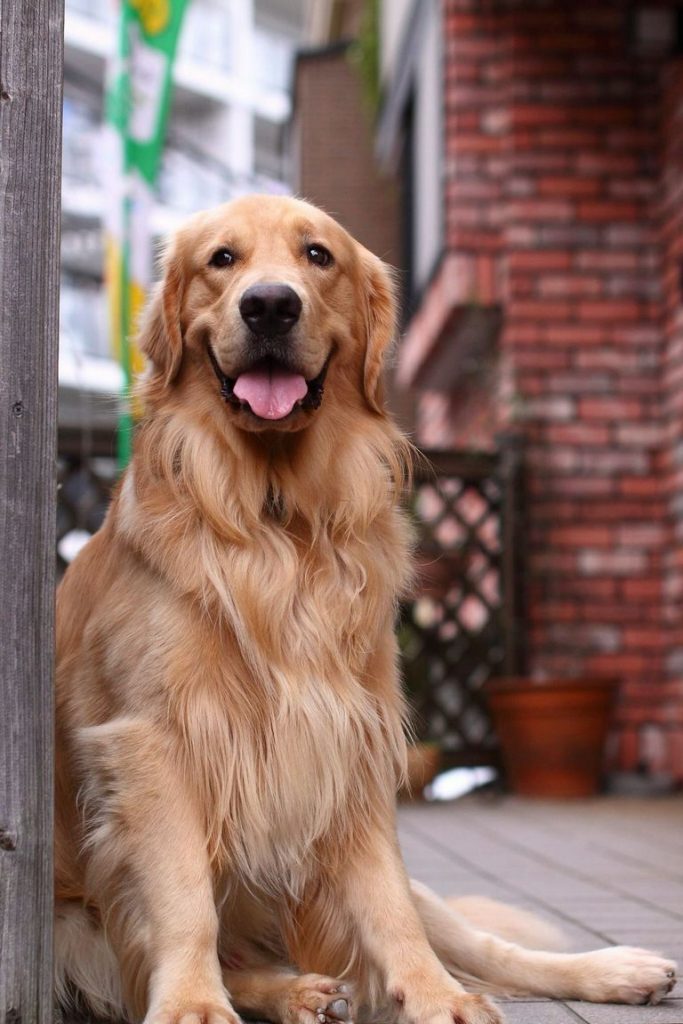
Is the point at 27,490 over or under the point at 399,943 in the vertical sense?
over

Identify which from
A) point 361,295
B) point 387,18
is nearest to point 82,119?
point 387,18

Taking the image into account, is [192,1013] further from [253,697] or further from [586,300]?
[586,300]

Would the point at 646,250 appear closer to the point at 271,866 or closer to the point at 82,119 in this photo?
the point at 271,866

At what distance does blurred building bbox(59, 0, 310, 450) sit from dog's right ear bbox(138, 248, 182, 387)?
67.4 feet

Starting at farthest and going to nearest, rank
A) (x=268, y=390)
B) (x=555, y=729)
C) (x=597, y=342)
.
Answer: (x=597, y=342) < (x=555, y=729) < (x=268, y=390)

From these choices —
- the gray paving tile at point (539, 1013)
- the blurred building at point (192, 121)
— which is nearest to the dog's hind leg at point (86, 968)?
the gray paving tile at point (539, 1013)

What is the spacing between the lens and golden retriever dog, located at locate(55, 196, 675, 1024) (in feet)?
7.95

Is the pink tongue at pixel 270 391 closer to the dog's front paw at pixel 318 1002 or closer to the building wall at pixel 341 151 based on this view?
the dog's front paw at pixel 318 1002

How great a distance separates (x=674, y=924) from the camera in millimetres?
3459

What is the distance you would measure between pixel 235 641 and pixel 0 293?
2.56 feet

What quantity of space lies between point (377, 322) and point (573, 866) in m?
2.21

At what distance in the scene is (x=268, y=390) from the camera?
2.70m

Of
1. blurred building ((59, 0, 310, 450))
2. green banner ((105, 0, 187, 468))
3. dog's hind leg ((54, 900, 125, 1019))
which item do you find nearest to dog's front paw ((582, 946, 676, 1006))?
dog's hind leg ((54, 900, 125, 1019))

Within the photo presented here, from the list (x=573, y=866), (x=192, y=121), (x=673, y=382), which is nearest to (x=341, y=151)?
(x=673, y=382)
